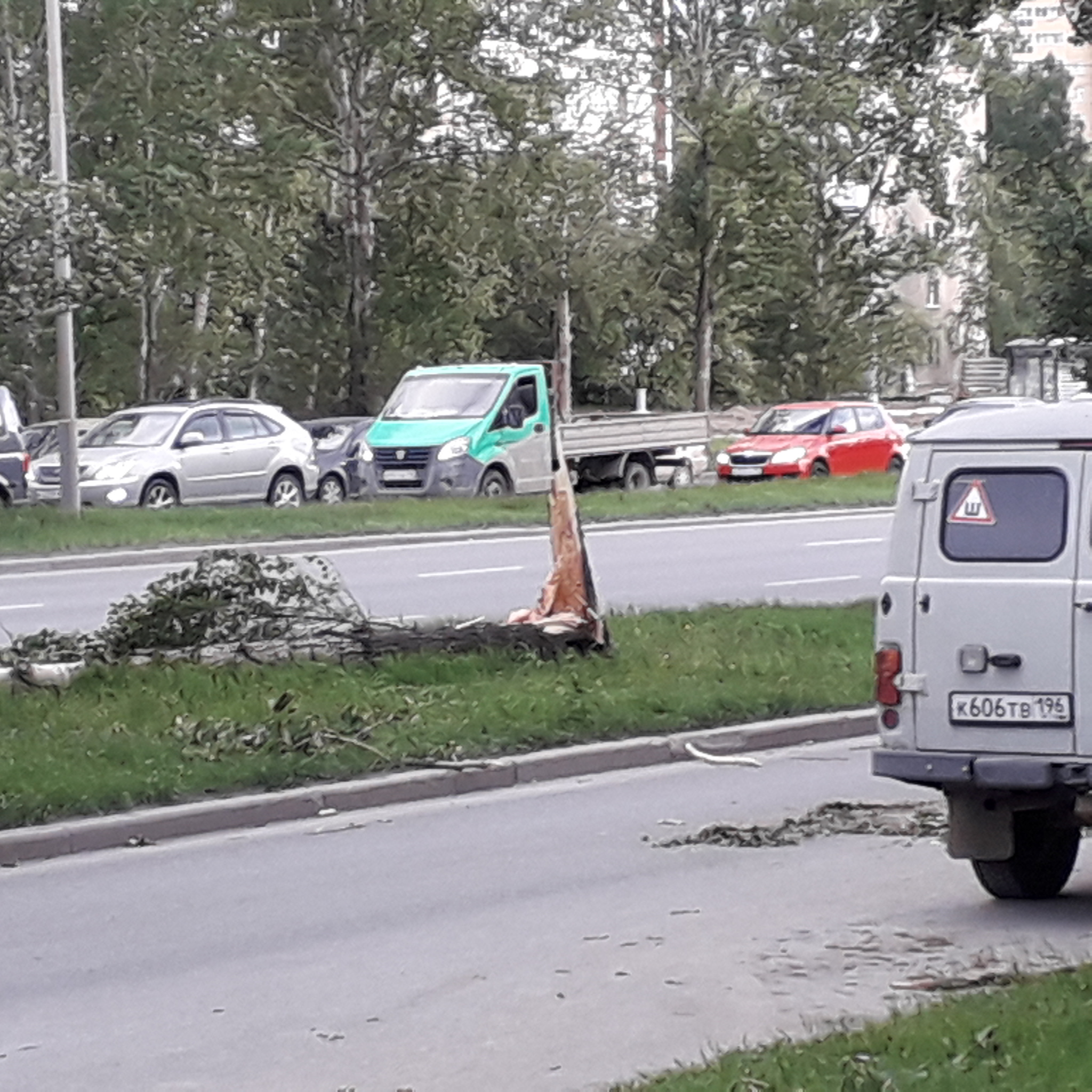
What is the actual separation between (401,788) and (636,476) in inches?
1081

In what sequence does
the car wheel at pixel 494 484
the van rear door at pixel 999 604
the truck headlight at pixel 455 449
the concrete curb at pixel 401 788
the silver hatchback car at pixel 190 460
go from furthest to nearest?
the car wheel at pixel 494 484 < the truck headlight at pixel 455 449 < the silver hatchback car at pixel 190 460 < the concrete curb at pixel 401 788 < the van rear door at pixel 999 604

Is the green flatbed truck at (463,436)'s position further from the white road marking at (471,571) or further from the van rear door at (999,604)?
the van rear door at (999,604)

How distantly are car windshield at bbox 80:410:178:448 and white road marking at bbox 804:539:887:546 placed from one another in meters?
9.23

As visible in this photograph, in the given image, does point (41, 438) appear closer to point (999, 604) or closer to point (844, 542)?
point (844, 542)

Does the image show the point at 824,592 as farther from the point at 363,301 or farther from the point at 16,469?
the point at 363,301

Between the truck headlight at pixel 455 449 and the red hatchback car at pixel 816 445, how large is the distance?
8.25 metres

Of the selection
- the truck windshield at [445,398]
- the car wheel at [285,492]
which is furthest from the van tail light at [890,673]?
the truck windshield at [445,398]

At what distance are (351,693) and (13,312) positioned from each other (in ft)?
43.9

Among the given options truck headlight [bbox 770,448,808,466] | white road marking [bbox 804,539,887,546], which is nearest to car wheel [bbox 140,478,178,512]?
white road marking [bbox 804,539,887,546]

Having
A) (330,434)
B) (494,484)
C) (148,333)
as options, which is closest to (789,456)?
(330,434)

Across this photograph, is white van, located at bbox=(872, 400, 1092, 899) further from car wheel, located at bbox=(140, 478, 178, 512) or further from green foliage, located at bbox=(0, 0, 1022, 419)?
car wheel, located at bbox=(140, 478, 178, 512)

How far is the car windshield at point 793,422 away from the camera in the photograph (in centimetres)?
4153

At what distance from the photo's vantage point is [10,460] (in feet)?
96.5

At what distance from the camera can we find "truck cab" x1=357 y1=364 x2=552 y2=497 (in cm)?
3369
